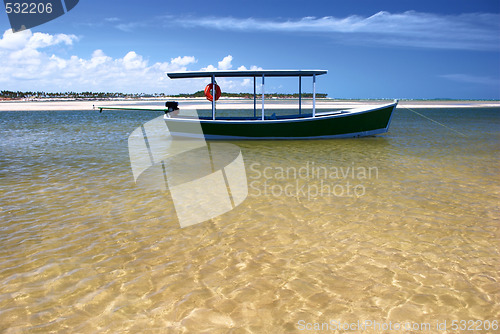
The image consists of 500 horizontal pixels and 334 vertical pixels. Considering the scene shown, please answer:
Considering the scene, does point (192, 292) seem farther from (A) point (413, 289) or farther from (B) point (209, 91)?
(B) point (209, 91)

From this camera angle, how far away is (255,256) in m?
4.19

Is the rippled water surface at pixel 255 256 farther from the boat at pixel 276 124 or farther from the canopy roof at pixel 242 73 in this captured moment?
the canopy roof at pixel 242 73

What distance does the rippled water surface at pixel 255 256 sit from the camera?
3.09 m

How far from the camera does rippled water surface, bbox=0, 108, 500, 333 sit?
122 inches

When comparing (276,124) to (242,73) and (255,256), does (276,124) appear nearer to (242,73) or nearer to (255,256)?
(242,73)

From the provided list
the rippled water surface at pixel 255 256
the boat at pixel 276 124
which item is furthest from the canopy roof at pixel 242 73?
the rippled water surface at pixel 255 256

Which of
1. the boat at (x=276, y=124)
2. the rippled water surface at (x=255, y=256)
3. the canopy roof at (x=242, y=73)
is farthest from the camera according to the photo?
the boat at (x=276, y=124)

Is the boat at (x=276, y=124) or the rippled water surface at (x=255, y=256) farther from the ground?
the boat at (x=276, y=124)

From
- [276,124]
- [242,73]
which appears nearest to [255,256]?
[276,124]

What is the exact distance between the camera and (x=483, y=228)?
16.4ft

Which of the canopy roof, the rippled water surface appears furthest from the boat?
the rippled water surface

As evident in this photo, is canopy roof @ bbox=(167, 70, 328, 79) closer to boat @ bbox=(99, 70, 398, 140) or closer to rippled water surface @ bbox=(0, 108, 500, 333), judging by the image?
boat @ bbox=(99, 70, 398, 140)

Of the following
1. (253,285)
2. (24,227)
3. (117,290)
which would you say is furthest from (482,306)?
(24,227)

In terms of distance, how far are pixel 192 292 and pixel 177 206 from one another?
2.88 meters
